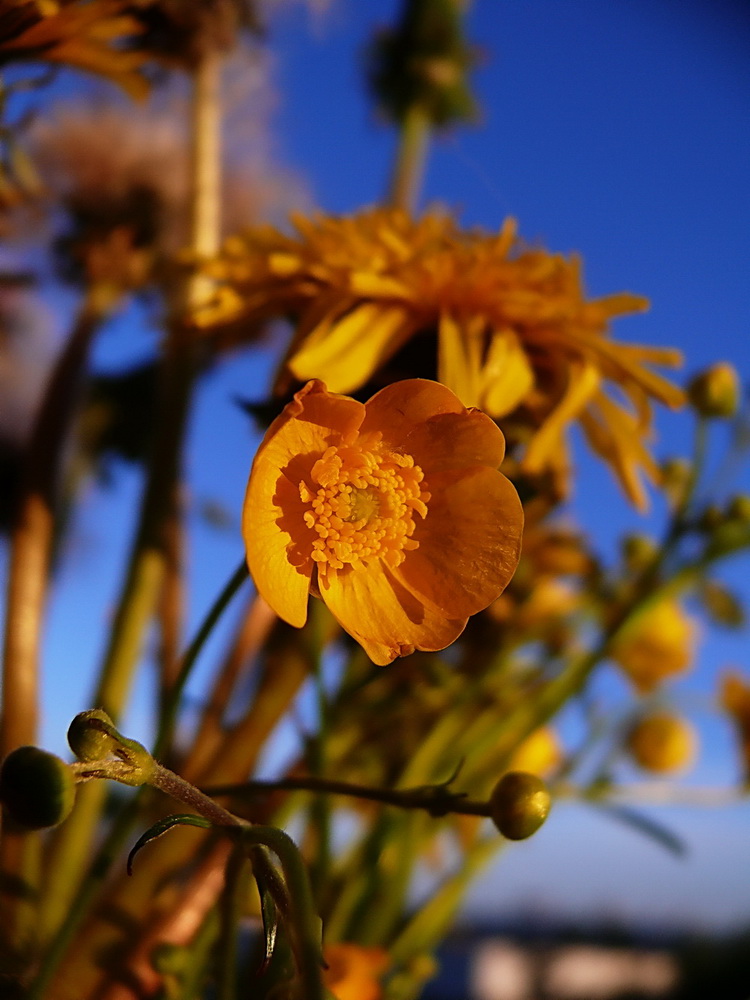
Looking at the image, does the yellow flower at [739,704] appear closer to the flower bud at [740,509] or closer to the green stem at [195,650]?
the flower bud at [740,509]

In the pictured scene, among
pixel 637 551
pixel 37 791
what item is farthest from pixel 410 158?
pixel 37 791

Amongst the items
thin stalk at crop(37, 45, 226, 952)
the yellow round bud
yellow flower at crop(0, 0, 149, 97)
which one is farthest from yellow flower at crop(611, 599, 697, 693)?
yellow flower at crop(0, 0, 149, 97)

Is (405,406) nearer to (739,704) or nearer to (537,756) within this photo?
(537,756)

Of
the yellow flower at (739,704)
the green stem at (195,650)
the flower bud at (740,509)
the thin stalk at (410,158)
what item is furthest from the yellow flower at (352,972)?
the thin stalk at (410,158)

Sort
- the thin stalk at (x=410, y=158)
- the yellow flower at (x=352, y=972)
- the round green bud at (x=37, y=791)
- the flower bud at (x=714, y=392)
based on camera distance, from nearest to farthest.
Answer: the round green bud at (x=37, y=791)
the yellow flower at (x=352, y=972)
the flower bud at (x=714, y=392)
the thin stalk at (x=410, y=158)

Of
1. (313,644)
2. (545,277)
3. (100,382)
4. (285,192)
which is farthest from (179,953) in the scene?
(285,192)

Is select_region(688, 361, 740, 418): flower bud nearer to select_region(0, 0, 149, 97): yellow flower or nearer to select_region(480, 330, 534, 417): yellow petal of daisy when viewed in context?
select_region(480, 330, 534, 417): yellow petal of daisy
